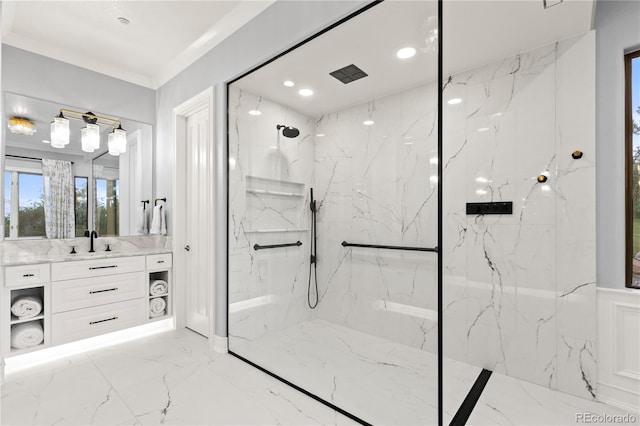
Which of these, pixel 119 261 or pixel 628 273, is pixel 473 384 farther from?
pixel 119 261

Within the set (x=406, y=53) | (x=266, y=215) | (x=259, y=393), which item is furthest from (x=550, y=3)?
(x=259, y=393)

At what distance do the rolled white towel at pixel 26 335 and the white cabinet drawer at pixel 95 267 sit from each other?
0.38 metres

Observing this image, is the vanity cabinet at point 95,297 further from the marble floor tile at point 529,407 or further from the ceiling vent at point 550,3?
the ceiling vent at point 550,3

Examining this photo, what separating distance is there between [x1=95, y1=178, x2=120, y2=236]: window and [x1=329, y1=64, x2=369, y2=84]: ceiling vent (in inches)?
102

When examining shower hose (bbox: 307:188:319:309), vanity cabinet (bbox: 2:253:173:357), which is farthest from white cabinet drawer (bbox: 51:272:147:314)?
shower hose (bbox: 307:188:319:309)

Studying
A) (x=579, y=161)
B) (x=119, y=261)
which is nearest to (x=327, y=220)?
(x=579, y=161)

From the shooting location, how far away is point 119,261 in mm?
2830

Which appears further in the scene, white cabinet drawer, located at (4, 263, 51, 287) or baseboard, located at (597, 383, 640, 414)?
white cabinet drawer, located at (4, 263, 51, 287)

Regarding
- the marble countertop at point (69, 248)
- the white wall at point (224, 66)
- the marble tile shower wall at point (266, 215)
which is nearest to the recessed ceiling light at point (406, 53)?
the white wall at point (224, 66)

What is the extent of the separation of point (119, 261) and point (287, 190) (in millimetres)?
1816

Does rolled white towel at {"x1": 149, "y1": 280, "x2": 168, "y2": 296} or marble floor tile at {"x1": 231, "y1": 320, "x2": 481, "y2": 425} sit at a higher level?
rolled white towel at {"x1": 149, "y1": 280, "x2": 168, "y2": 296}

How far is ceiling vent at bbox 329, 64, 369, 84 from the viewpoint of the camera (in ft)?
5.83

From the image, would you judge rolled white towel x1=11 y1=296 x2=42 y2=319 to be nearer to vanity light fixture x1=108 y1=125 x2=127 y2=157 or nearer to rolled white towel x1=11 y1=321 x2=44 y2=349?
rolled white towel x1=11 y1=321 x2=44 y2=349

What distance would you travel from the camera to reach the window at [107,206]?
3062mm
